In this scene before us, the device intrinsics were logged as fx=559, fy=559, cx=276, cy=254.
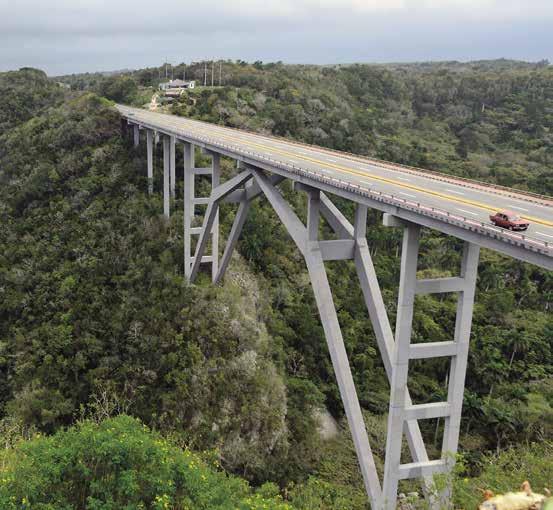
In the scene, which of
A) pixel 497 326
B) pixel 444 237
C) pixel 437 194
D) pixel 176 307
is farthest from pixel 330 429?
pixel 444 237

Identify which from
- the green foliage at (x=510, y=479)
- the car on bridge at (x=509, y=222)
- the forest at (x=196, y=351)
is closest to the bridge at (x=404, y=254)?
the car on bridge at (x=509, y=222)

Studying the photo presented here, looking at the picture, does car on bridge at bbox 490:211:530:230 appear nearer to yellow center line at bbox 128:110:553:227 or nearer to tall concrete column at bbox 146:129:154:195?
yellow center line at bbox 128:110:553:227

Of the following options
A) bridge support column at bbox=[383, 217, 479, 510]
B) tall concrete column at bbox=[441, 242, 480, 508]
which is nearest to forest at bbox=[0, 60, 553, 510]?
tall concrete column at bbox=[441, 242, 480, 508]

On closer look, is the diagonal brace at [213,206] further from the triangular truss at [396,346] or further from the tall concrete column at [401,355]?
the tall concrete column at [401,355]

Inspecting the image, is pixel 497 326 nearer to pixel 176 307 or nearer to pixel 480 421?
pixel 480 421

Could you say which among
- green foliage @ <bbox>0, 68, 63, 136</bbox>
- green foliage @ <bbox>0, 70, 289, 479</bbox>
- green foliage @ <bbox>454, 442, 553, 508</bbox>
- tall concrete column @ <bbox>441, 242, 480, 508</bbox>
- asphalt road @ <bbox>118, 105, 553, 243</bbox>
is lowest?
green foliage @ <bbox>0, 70, 289, 479</bbox>

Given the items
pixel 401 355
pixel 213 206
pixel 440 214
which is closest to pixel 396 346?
pixel 401 355
